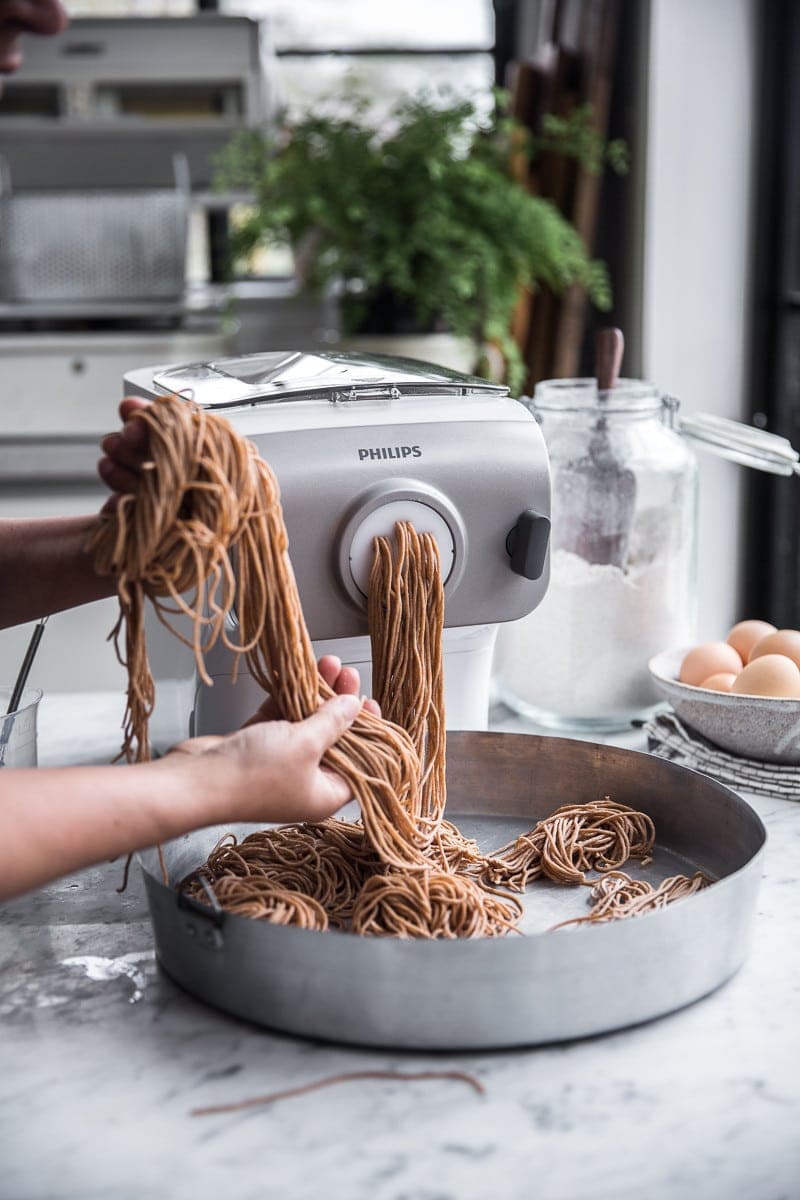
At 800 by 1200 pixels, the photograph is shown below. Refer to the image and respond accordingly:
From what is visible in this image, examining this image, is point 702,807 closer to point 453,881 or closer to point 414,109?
point 453,881

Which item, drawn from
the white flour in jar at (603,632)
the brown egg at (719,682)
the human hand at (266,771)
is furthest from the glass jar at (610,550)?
the human hand at (266,771)

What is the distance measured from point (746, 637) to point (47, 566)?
66 centimetres

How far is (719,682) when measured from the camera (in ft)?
3.66

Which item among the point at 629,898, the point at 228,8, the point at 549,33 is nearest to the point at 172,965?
the point at 629,898

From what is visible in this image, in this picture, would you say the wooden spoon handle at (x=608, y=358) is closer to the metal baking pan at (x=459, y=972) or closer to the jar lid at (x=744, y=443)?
the jar lid at (x=744, y=443)

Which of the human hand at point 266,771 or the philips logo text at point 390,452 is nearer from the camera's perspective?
the human hand at point 266,771

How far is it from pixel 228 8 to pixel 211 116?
1.94 ft

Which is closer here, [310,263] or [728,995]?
[728,995]

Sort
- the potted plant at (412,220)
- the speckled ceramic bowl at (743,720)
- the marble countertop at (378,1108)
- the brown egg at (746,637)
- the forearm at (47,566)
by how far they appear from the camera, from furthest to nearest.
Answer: the potted plant at (412,220)
the brown egg at (746,637)
the speckled ceramic bowl at (743,720)
the forearm at (47,566)
the marble countertop at (378,1108)

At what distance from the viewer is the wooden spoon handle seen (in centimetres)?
119

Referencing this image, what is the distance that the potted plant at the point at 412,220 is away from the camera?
2090 mm

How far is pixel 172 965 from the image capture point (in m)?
0.75

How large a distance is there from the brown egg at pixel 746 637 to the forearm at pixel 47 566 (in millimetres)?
604

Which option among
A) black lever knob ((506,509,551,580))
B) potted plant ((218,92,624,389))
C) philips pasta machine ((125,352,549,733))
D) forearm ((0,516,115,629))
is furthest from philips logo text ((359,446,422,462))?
potted plant ((218,92,624,389))
